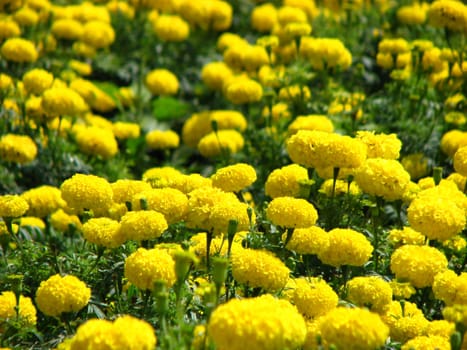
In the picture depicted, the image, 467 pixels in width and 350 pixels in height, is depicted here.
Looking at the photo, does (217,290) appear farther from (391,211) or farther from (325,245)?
(391,211)

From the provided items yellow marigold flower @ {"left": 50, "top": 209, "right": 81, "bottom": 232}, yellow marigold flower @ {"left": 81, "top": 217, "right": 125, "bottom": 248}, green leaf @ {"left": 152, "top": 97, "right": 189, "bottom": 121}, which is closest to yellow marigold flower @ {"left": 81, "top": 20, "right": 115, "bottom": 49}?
green leaf @ {"left": 152, "top": 97, "right": 189, "bottom": 121}

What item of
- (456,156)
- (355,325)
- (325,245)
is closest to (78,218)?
(325,245)

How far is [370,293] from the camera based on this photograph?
2.89 meters

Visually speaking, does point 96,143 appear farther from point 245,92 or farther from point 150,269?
point 150,269

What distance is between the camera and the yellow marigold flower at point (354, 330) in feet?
7.64

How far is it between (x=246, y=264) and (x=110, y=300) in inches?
31.7

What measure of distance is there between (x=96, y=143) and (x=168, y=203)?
2086 millimetres

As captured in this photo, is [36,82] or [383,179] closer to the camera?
[383,179]

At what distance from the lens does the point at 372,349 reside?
2.35 meters

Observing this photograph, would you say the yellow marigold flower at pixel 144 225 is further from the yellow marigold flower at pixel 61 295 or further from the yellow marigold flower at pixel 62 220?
the yellow marigold flower at pixel 62 220

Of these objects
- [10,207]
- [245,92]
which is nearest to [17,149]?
[10,207]

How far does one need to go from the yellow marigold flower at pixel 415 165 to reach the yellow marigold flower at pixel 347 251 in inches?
68.5

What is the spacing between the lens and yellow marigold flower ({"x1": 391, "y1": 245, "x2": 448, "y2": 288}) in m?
2.99

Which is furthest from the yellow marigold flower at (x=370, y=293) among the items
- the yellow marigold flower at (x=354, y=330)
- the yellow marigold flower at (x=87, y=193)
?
the yellow marigold flower at (x=87, y=193)
